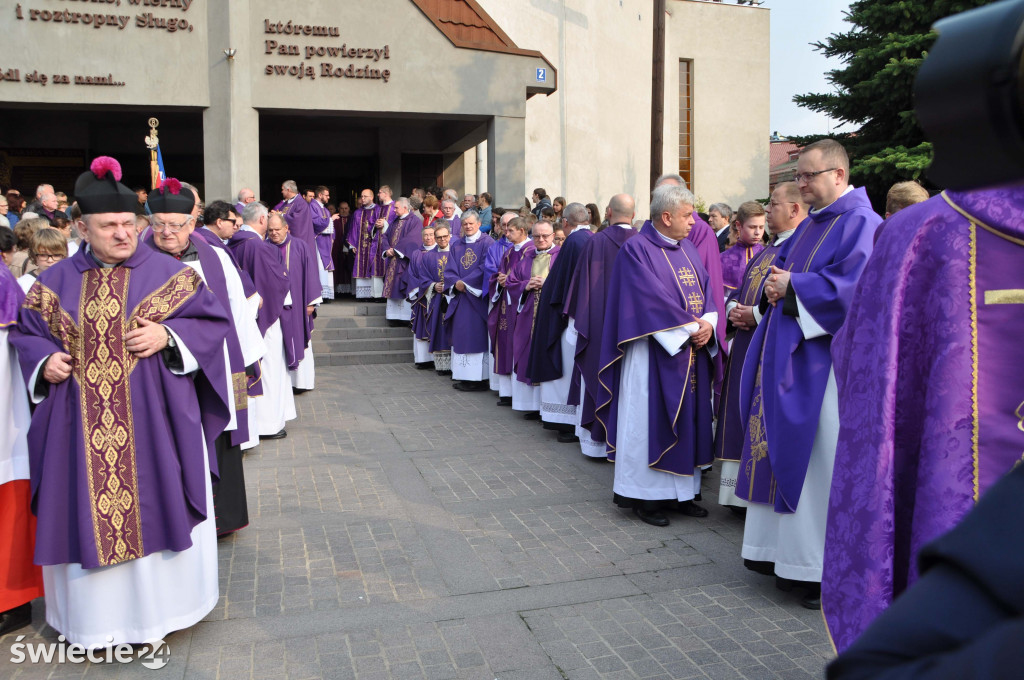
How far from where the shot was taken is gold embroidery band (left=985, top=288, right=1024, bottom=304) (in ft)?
7.02

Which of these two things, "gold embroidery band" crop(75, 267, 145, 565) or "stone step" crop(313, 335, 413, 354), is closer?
"gold embroidery band" crop(75, 267, 145, 565)

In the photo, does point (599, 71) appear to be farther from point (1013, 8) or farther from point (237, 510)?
point (1013, 8)

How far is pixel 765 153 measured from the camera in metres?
31.5

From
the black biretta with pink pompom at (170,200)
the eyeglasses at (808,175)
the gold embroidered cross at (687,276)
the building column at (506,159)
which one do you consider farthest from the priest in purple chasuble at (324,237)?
the eyeglasses at (808,175)

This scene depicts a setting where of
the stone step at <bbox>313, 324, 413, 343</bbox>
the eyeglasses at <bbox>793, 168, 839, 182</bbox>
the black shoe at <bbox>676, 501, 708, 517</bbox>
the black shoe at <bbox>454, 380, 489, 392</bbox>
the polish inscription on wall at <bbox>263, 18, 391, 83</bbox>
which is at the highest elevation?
the polish inscription on wall at <bbox>263, 18, 391, 83</bbox>

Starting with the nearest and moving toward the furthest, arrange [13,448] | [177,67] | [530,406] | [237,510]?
[13,448], [237,510], [530,406], [177,67]

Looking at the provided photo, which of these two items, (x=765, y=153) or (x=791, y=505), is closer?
(x=791, y=505)

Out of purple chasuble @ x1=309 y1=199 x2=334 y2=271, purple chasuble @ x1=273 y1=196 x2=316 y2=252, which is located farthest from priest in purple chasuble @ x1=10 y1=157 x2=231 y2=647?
purple chasuble @ x1=309 y1=199 x2=334 y2=271

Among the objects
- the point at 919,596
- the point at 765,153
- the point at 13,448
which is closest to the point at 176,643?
the point at 13,448

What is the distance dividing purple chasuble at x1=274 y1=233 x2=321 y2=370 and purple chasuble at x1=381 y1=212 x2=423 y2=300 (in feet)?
13.7

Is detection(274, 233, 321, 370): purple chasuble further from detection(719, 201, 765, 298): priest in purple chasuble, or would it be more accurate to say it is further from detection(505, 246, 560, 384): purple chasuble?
detection(719, 201, 765, 298): priest in purple chasuble

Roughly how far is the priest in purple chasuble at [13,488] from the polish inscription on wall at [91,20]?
11928 millimetres

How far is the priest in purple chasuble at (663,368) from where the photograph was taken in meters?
6.00

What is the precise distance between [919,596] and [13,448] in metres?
4.59
